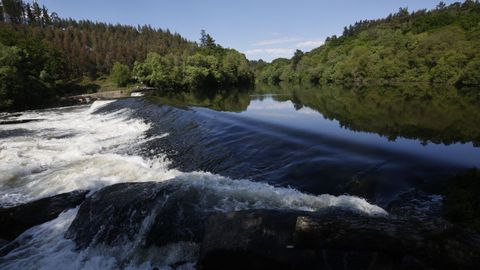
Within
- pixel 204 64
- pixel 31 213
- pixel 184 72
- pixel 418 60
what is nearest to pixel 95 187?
pixel 31 213

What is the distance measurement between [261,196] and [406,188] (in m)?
4.93

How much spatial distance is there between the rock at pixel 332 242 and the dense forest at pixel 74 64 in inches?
1975

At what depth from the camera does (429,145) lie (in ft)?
59.4

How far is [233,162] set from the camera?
15.4 meters

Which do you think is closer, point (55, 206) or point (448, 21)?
point (55, 206)

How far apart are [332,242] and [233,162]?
10.3 metres

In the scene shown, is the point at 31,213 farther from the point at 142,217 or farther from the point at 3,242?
the point at 142,217

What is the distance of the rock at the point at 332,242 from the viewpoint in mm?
4836

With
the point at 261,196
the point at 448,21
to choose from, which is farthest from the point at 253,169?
the point at 448,21

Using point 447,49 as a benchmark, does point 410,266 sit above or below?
below

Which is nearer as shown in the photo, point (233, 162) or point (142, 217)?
point (142, 217)

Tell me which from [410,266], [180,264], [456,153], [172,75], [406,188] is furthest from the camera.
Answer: [172,75]

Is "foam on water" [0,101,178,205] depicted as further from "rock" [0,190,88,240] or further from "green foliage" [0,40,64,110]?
"green foliage" [0,40,64,110]

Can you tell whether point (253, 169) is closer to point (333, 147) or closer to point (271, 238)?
point (333, 147)
